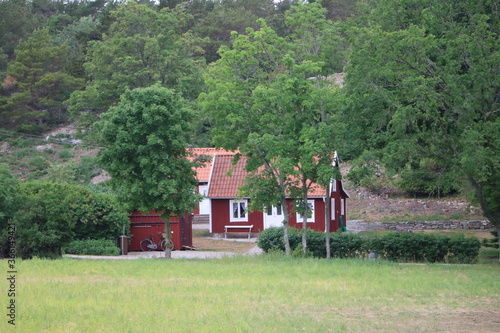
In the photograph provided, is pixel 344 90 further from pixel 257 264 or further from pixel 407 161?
pixel 257 264

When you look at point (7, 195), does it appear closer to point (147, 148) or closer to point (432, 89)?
point (147, 148)

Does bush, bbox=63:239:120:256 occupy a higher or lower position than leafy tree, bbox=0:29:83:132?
lower

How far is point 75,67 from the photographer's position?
64250mm

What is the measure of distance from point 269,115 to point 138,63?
2420 centimetres

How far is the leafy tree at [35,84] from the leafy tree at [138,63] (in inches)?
534

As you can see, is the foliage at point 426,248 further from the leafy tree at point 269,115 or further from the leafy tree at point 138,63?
the leafy tree at point 138,63

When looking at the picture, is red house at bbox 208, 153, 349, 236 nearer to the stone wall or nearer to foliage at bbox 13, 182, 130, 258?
the stone wall

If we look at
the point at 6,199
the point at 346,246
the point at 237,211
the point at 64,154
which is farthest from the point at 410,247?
the point at 64,154

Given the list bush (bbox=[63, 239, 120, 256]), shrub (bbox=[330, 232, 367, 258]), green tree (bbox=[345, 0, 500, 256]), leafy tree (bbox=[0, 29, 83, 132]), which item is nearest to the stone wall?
shrub (bbox=[330, 232, 367, 258])

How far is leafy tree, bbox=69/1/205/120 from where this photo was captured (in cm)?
4684

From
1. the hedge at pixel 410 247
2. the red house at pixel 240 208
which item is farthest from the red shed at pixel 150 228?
the hedge at pixel 410 247

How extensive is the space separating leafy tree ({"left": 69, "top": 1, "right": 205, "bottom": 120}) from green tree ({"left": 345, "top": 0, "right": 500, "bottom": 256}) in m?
24.0

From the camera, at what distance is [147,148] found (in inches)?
987

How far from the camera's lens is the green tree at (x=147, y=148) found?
24.9 metres
